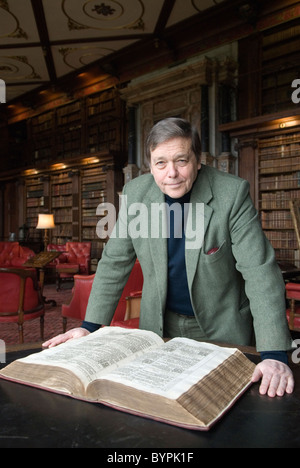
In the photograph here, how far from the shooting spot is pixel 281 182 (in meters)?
6.55

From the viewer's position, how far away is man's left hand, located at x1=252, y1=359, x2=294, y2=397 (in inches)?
35.7

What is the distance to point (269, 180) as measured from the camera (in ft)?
22.0

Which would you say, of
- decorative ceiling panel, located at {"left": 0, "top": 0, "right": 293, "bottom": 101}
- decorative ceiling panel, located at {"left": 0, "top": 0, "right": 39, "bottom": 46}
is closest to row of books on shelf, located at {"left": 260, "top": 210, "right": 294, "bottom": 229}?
decorative ceiling panel, located at {"left": 0, "top": 0, "right": 293, "bottom": 101}

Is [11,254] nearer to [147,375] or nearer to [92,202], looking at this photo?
[92,202]

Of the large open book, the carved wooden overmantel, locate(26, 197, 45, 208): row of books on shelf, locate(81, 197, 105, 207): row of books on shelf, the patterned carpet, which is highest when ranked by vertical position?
the carved wooden overmantel

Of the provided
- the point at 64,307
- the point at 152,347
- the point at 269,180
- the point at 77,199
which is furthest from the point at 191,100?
the point at 152,347

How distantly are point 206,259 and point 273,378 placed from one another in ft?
1.83

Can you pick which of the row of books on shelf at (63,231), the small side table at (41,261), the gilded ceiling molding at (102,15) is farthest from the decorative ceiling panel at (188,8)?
the row of books on shelf at (63,231)

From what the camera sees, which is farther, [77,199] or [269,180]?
[77,199]

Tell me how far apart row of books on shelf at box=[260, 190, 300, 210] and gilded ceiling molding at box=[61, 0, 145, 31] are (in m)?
4.00

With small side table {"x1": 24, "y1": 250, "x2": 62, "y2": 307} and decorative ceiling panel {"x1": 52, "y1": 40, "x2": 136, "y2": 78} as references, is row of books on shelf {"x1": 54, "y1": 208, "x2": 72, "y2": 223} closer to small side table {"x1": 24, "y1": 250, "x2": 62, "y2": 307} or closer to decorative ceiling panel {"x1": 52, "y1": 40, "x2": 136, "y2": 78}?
decorative ceiling panel {"x1": 52, "y1": 40, "x2": 136, "y2": 78}

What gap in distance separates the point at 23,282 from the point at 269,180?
4.70m
